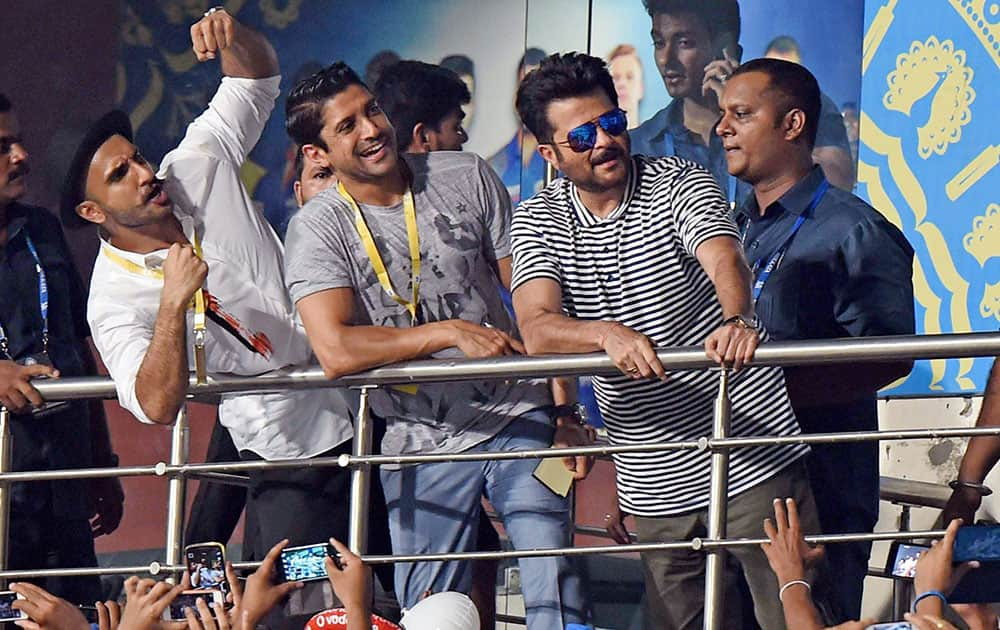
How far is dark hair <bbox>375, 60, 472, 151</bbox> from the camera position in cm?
407

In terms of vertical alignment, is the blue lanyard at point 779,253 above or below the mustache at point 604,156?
below

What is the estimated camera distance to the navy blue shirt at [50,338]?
12.3 ft

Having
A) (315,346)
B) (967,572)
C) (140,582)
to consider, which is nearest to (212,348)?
(315,346)

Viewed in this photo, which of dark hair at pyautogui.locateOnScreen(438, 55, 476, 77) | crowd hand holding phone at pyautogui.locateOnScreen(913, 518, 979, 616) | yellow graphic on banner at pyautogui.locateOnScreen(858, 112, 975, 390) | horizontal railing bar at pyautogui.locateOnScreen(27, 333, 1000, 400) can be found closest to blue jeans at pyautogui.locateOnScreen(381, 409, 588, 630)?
horizontal railing bar at pyautogui.locateOnScreen(27, 333, 1000, 400)

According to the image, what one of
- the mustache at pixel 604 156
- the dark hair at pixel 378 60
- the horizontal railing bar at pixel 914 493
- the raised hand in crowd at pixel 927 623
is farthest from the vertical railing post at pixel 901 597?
the dark hair at pixel 378 60

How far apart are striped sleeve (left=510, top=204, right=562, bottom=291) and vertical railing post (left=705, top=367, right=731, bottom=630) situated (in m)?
0.42

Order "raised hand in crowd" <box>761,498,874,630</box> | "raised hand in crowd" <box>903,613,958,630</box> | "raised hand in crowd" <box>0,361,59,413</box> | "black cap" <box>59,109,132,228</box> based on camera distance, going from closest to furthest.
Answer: "raised hand in crowd" <box>903,613,958,630</box>, "raised hand in crowd" <box>761,498,874,630</box>, "raised hand in crowd" <box>0,361,59,413</box>, "black cap" <box>59,109,132,228</box>

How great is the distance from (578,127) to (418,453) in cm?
72

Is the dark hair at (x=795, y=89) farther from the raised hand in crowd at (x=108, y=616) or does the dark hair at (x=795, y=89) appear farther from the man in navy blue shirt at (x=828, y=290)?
the raised hand in crowd at (x=108, y=616)

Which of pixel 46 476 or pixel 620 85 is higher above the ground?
pixel 620 85

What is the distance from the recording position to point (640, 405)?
3150mm

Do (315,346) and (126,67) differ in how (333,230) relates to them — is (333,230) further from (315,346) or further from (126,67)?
(126,67)

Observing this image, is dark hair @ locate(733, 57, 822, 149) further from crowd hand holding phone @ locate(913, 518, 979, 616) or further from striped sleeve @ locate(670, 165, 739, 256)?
crowd hand holding phone @ locate(913, 518, 979, 616)

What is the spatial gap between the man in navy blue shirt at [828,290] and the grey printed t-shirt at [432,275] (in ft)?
1.87
